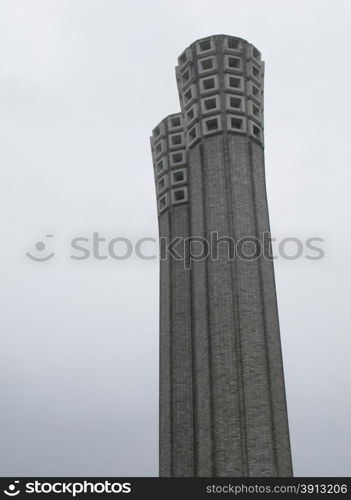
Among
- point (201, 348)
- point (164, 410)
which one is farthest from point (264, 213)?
point (164, 410)

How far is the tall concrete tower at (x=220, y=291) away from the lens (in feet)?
87.8

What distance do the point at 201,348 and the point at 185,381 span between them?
4770mm

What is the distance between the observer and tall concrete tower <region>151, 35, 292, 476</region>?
26.8 meters

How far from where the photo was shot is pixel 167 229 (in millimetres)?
38219

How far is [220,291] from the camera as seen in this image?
96.0 feet
